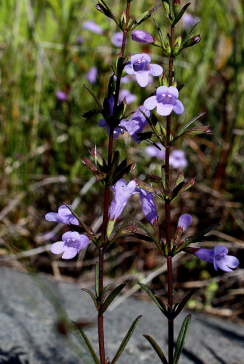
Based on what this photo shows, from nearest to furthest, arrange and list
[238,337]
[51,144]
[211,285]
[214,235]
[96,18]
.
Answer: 1. [238,337]
2. [211,285]
3. [214,235]
4. [51,144]
5. [96,18]

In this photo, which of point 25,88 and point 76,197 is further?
point 25,88

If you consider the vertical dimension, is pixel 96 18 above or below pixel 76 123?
above

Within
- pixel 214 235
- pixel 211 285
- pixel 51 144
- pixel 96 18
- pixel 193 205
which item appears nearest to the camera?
pixel 211 285

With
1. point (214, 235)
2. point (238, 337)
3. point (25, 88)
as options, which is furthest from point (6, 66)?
point (238, 337)

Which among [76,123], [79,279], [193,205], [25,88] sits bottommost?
[79,279]

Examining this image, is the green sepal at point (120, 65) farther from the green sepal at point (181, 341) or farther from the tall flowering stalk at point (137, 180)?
the green sepal at point (181, 341)

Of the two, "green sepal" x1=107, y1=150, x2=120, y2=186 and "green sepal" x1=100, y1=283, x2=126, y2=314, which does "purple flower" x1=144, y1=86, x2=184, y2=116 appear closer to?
"green sepal" x1=107, y1=150, x2=120, y2=186

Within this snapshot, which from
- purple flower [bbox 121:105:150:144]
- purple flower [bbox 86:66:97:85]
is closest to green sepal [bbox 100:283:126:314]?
purple flower [bbox 121:105:150:144]

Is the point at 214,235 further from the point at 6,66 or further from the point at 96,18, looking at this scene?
the point at 96,18
